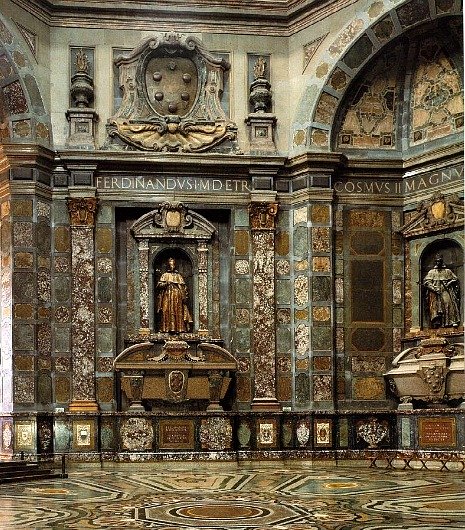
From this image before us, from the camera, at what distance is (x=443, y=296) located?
18.8 meters

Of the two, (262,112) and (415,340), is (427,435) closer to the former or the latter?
(415,340)

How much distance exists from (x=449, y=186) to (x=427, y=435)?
15.4 feet

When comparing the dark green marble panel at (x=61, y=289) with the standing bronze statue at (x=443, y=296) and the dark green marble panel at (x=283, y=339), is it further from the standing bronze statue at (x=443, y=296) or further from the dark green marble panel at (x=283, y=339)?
the standing bronze statue at (x=443, y=296)

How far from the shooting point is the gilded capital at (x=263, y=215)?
19625mm

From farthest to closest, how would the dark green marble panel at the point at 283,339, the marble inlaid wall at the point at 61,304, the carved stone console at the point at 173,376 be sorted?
the dark green marble panel at the point at 283,339, the marble inlaid wall at the point at 61,304, the carved stone console at the point at 173,376

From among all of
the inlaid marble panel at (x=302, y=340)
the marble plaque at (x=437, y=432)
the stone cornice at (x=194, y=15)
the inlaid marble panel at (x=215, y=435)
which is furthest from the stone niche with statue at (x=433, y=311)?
the stone cornice at (x=194, y=15)

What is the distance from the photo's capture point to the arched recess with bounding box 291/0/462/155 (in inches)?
726

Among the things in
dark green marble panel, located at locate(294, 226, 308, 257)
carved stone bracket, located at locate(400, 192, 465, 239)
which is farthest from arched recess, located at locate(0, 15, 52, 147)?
carved stone bracket, located at locate(400, 192, 465, 239)

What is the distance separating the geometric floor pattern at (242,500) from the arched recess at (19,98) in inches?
254

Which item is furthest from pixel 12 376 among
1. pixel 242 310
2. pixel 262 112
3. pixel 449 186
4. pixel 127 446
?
pixel 449 186

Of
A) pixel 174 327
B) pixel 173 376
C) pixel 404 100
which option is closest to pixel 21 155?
pixel 174 327

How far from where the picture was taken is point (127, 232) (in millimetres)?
19984

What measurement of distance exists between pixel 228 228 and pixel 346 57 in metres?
4.09

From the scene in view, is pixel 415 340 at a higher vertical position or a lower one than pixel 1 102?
lower
